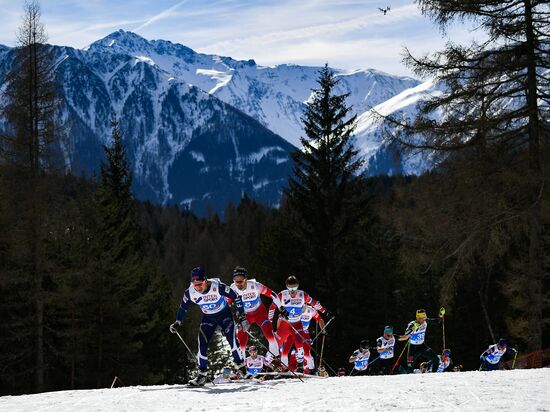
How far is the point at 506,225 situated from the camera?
53.4 ft

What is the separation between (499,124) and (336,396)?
1008 centimetres

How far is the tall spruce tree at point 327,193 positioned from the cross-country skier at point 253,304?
48.4 ft

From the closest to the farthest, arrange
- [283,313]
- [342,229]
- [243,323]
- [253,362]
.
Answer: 1. [243,323]
2. [283,313]
3. [253,362]
4. [342,229]

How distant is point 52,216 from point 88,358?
22.2 ft

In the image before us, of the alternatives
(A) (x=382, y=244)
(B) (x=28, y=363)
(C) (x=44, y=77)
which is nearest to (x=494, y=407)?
(C) (x=44, y=77)

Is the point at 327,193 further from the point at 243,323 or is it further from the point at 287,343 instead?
the point at 243,323

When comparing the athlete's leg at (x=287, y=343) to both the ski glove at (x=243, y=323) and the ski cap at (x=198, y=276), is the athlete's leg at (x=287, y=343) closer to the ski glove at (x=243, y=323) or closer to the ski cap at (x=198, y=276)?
the ski glove at (x=243, y=323)

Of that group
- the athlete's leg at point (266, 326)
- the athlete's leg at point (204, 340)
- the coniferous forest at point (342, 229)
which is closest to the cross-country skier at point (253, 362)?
the athlete's leg at point (266, 326)

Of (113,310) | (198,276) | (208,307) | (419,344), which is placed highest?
(198,276)

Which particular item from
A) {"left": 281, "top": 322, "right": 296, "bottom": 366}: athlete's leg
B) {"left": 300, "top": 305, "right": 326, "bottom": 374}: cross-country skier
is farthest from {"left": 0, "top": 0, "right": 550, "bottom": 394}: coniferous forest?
{"left": 281, "top": 322, "right": 296, "bottom": 366}: athlete's leg

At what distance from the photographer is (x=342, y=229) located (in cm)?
2762

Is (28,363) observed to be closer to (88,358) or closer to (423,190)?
(88,358)

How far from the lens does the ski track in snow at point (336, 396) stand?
799 centimetres

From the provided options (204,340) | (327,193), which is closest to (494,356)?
(204,340)
